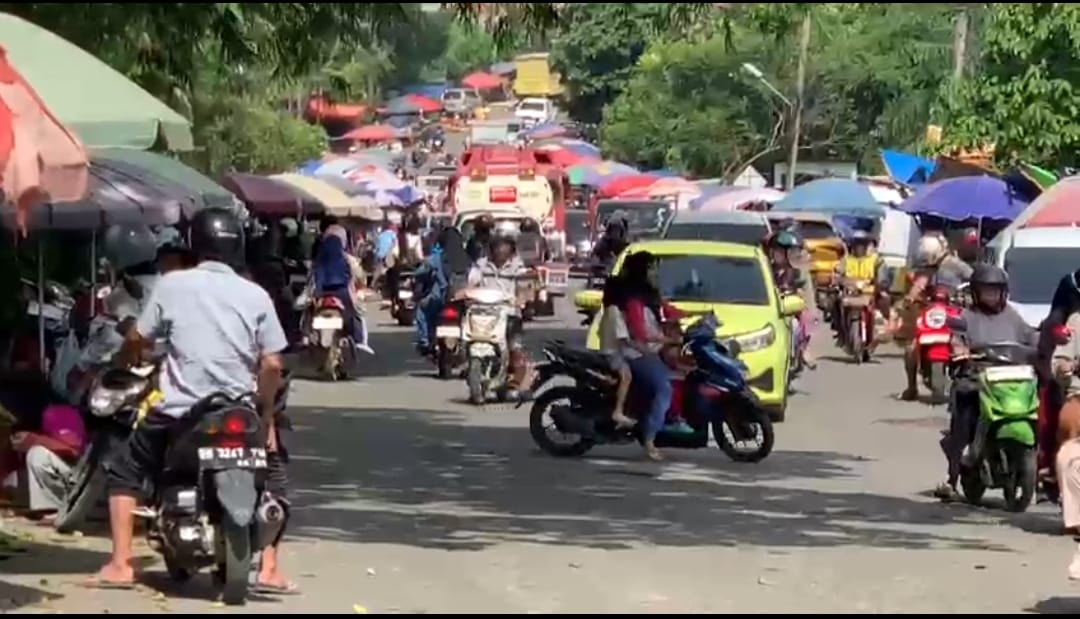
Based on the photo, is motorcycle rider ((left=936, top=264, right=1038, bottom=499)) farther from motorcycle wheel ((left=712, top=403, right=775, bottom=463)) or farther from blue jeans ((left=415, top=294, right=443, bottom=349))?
blue jeans ((left=415, top=294, right=443, bottom=349))

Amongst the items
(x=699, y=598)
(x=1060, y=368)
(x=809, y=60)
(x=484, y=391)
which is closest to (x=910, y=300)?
(x=484, y=391)

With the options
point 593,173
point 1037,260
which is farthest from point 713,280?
point 593,173

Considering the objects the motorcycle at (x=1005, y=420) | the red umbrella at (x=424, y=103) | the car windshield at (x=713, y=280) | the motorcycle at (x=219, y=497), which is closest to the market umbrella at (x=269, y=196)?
the car windshield at (x=713, y=280)

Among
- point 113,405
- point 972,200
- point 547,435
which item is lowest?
point 547,435

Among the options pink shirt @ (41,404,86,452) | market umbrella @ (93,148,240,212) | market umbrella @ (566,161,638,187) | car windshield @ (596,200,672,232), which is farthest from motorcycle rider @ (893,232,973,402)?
market umbrella @ (566,161,638,187)

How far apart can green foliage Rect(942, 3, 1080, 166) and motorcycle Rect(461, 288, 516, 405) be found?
10.1 metres

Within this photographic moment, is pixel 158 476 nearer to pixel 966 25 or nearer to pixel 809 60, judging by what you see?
pixel 966 25

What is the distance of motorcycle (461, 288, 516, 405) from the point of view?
21.4 metres

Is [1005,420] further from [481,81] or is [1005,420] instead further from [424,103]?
[481,81]

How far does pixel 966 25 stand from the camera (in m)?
33.3

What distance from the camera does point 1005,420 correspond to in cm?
1338

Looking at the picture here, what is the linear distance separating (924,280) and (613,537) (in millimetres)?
12353

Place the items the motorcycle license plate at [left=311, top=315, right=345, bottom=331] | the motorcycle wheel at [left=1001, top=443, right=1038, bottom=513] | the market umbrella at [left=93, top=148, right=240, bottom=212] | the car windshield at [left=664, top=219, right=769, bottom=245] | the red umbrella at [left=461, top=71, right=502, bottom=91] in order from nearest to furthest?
the motorcycle wheel at [left=1001, top=443, right=1038, bottom=513], the market umbrella at [left=93, top=148, right=240, bottom=212], the motorcycle license plate at [left=311, top=315, right=345, bottom=331], the car windshield at [left=664, top=219, right=769, bottom=245], the red umbrella at [left=461, top=71, right=502, bottom=91]

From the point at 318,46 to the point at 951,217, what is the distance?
1834 centimetres
